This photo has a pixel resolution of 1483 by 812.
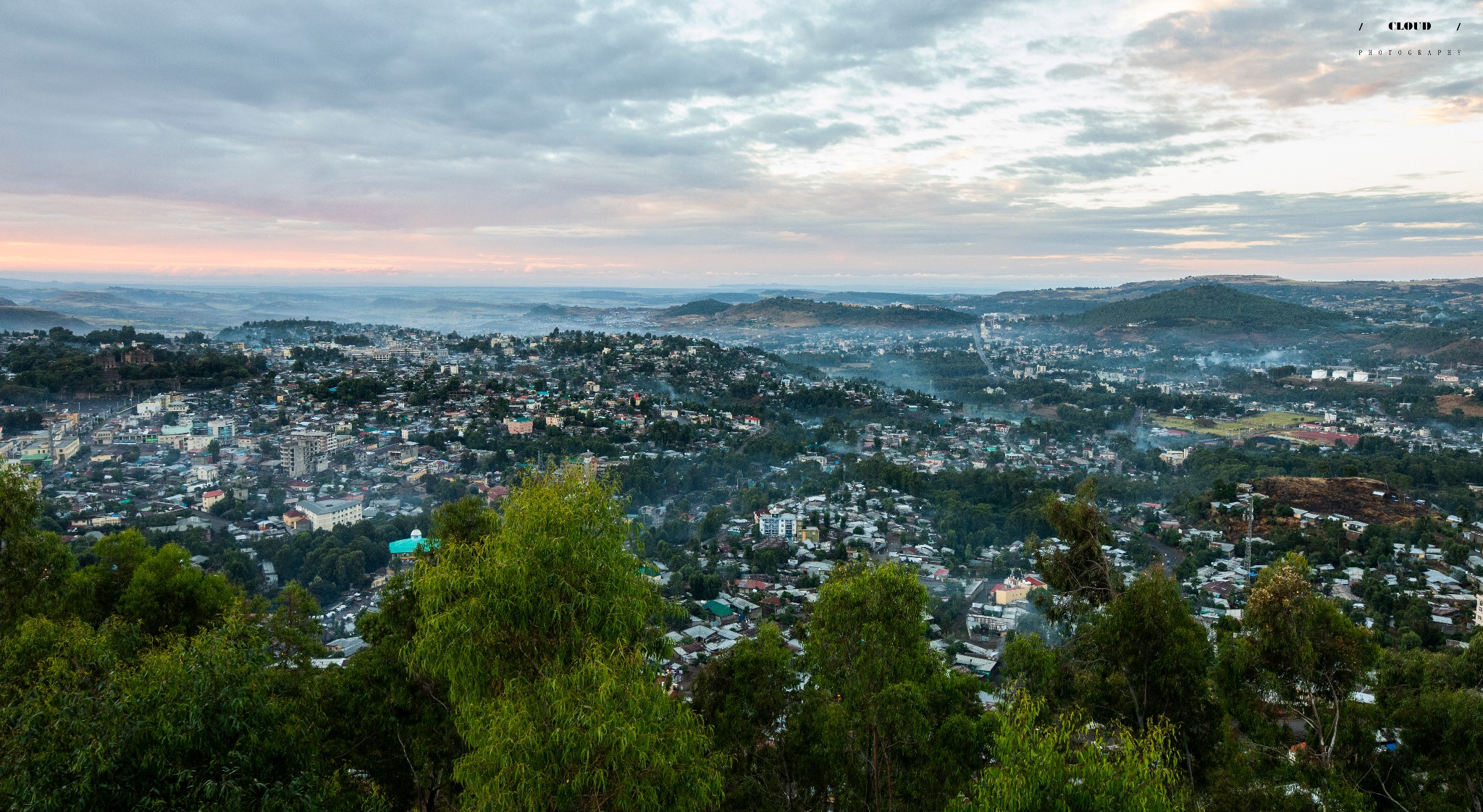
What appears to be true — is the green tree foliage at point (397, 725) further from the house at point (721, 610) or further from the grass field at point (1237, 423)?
the grass field at point (1237, 423)

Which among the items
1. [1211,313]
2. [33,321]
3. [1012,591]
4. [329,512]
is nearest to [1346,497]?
[1012,591]

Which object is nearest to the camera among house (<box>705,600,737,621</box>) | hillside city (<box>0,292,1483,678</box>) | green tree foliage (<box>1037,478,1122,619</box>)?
green tree foliage (<box>1037,478,1122,619</box>)

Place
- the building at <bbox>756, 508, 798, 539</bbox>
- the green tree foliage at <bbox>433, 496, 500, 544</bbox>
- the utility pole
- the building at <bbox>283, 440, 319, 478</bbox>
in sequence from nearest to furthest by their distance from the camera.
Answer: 1. the green tree foliage at <bbox>433, 496, 500, 544</bbox>
2. the utility pole
3. the building at <bbox>756, 508, 798, 539</bbox>
4. the building at <bbox>283, 440, 319, 478</bbox>

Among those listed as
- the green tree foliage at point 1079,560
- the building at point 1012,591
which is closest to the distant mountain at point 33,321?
the building at point 1012,591

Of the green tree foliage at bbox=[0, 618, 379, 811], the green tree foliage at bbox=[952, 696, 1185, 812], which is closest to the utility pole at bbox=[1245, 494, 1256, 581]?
the green tree foliage at bbox=[952, 696, 1185, 812]

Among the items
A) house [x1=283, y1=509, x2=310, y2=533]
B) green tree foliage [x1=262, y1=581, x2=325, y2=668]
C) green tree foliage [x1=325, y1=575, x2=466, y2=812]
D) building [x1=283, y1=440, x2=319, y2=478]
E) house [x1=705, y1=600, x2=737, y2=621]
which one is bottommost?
house [x1=705, y1=600, x2=737, y2=621]

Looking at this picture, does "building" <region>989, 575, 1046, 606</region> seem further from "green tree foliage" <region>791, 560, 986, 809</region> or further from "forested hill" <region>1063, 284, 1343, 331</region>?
"forested hill" <region>1063, 284, 1343, 331</region>

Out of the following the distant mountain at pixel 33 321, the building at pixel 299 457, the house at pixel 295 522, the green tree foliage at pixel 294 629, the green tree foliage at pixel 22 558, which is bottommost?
the house at pixel 295 522
